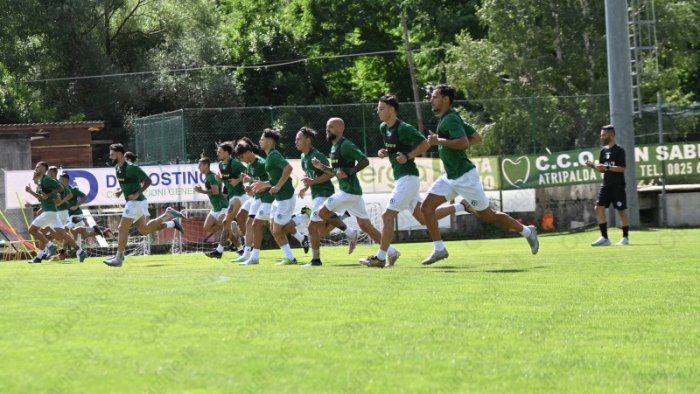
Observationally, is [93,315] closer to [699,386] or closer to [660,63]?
[699,386]

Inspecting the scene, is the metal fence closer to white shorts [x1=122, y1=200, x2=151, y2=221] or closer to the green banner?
the green banner

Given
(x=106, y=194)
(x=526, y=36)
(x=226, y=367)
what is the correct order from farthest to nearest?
(x=526, y=36)
(x=106, y=194)
(x=226, y=367)

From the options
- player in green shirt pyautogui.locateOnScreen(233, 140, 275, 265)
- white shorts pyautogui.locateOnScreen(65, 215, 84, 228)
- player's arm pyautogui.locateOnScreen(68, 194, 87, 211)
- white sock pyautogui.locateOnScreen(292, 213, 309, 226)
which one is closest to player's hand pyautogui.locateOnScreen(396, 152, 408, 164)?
player in green shirt pyautogui.locateOnScreen(233, 140, 275, 265)

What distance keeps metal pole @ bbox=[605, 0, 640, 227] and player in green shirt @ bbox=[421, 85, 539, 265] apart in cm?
1607

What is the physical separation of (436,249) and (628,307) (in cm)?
650

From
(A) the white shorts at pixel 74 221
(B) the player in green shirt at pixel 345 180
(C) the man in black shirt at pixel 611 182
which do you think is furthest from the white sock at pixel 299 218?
(A) the white shorts at pixel 74 221

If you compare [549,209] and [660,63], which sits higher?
[660,63]

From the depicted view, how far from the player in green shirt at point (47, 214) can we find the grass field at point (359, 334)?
12202 millimetres

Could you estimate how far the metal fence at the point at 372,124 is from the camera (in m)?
34.5

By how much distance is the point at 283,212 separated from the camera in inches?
781

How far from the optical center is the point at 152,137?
119ft

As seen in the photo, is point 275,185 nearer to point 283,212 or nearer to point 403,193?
point 283,212

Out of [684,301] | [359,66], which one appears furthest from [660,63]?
[684,301]

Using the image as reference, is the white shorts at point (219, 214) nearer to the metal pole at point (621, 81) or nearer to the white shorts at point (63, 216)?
the white shorts at point (63, 216)
